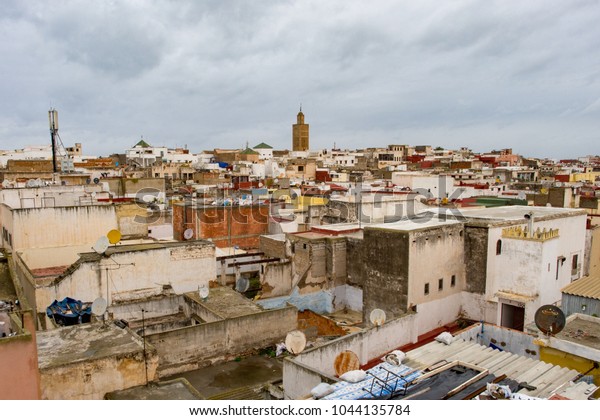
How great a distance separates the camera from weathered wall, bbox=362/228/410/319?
18172 millimetres

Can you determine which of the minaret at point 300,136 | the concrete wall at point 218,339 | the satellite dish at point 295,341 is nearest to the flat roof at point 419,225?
the concrete wall at point 218,339

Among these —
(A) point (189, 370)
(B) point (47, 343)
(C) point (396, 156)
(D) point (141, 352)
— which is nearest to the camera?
(D) point (141, 352)

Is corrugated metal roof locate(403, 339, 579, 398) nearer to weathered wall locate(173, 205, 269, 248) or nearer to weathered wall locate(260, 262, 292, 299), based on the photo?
weathered wall locate(260, 262, 292, 299)

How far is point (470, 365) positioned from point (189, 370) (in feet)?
35.6

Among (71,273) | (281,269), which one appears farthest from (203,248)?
(71,273)

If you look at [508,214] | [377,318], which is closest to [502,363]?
[377,318]

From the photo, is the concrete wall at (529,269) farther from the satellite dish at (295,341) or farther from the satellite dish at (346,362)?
the satellite dish at (295,341)

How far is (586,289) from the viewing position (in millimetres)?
14438

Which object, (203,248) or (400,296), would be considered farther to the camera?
(203,248)

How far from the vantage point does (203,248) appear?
73.0ft

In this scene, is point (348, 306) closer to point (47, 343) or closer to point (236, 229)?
point (236, 229)

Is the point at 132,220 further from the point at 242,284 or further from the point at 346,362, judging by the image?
the point at 346,362

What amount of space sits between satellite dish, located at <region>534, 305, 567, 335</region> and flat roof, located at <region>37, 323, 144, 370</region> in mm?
10116

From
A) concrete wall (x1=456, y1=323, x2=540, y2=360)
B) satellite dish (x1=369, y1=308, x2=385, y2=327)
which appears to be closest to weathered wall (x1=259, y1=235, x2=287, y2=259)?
satellite dish (x1=369, y1=308, x2=385, y2=327)
